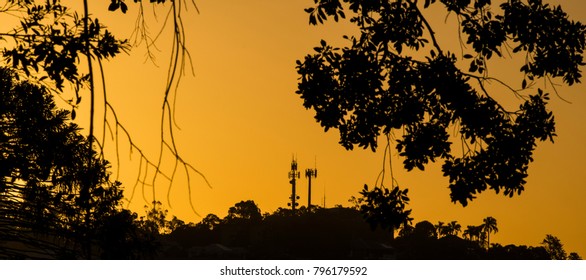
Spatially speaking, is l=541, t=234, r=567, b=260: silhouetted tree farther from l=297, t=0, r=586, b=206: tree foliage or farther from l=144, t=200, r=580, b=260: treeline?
l=297, t=0, r=586, b=206: tree foliage

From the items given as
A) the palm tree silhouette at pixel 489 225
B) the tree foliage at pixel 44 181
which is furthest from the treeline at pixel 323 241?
the tree foliage at pixel 44 181

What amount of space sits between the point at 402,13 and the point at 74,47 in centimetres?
448

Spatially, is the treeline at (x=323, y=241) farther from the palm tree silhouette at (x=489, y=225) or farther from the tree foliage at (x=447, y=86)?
the tree foliage at (x=447, y=86)

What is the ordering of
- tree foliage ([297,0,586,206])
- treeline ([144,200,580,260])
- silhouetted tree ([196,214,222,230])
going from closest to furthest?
1. tree foliage ([297,0,586,206])
2. treeline ([144,200,580,260])
3. silhouetted tree ([196,214,222,230])

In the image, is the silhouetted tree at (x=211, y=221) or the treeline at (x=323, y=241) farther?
the silhouetted tree at (x=211, y=221)

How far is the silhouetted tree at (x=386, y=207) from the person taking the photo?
14.2m

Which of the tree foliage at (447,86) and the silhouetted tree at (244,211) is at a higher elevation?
the silhouetted tree at (244,211)

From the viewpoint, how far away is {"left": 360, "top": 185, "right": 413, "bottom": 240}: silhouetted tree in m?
14.2

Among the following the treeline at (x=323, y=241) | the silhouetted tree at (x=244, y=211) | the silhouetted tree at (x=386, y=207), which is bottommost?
the silhouetted tree at (x=386, y=207)

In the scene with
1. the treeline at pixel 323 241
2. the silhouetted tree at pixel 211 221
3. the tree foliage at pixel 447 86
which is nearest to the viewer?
the tree foliage at pixel 447 86

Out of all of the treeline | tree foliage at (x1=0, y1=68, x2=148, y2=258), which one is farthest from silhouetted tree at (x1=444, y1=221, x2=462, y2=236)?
tree foliage at (x1=0, y1=68, x2=148, y2=258)

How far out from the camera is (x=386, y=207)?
46.8ft

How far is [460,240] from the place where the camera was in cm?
14388
